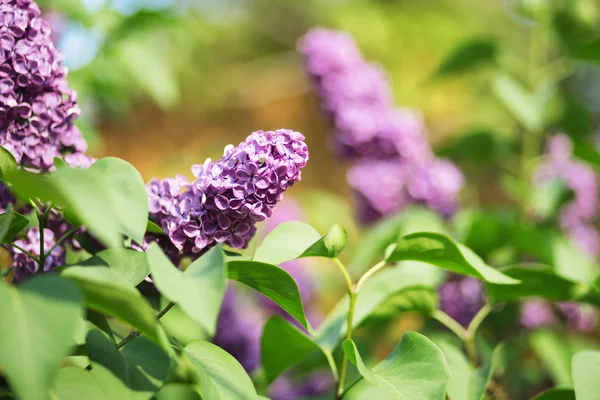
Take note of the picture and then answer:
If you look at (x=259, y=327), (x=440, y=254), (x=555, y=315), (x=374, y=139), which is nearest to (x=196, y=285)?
(x=440, y=254)

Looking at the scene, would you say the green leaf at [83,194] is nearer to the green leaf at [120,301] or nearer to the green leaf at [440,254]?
the green leaf at [120,301]

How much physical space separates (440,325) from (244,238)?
72 centimetres

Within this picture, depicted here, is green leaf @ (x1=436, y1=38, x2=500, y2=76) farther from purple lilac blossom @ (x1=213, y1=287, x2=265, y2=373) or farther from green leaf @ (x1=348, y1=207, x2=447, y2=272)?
purple lilac blossom @ (x1=213, y1=287, x2=265, y2=373)

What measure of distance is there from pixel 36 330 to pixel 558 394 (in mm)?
600

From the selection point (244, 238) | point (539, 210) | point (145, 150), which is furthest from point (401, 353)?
point (145, 150)

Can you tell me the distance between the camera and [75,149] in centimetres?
74

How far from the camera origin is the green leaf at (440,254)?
66 centimetres

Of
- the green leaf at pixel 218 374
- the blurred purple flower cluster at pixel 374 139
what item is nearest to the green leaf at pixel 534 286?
the green leaf at pixel 218 374

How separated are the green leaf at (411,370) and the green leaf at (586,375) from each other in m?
0.13

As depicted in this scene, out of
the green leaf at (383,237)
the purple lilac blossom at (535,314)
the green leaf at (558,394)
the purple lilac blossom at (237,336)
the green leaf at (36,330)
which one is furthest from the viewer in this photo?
the purple lilac blossom at (535,314)

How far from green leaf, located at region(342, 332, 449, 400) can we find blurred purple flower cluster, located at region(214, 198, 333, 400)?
0.55 metres

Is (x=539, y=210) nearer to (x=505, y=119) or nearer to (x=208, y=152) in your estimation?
(x=208, y=152)

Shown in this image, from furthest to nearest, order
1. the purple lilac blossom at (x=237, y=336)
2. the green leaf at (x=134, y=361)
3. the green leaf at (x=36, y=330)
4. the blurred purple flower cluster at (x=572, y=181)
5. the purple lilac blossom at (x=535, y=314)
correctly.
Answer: the blurred purple flower cluster at (x=572, y=181), the purple lilac blossom at (x=535, y=314), the purple lilac blossom at (x=237, y=336), the green leaf at (x=134, y=361), the green leaf at (x=36, y=330)

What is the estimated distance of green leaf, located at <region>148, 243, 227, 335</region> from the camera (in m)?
0.44
